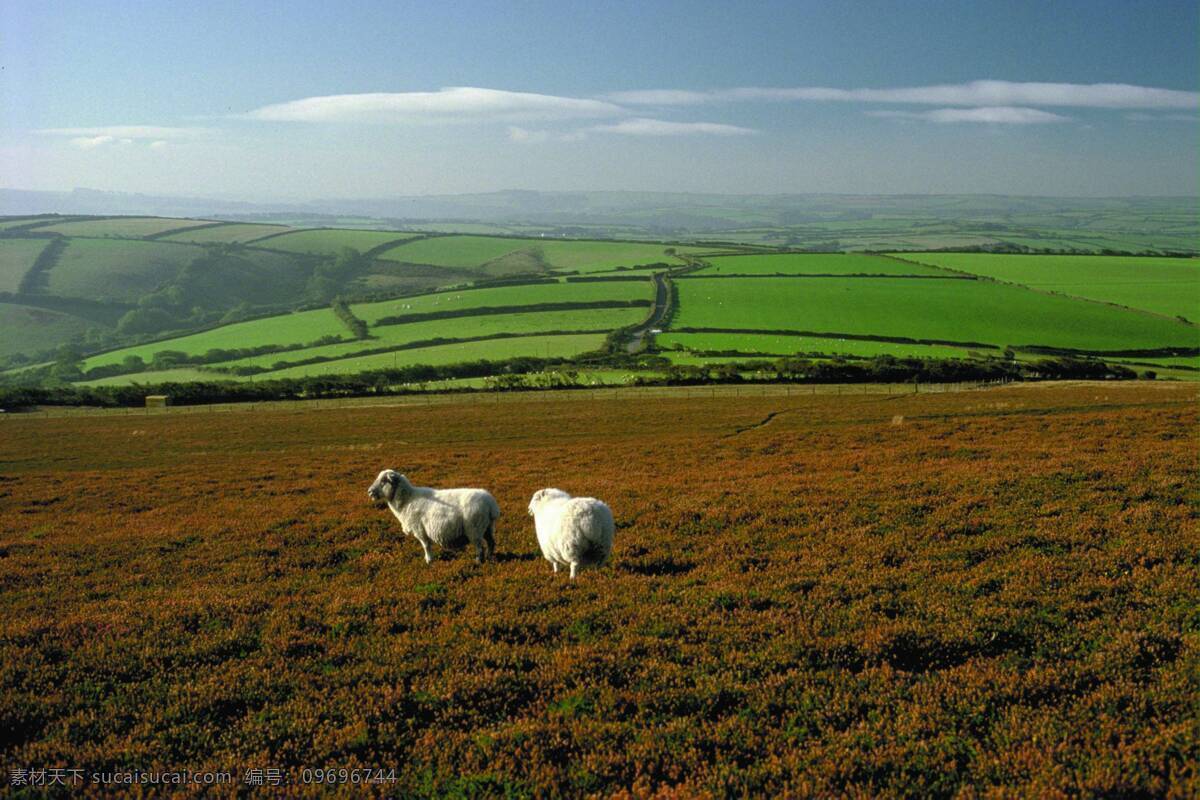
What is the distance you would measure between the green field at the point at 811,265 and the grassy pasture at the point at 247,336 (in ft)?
281

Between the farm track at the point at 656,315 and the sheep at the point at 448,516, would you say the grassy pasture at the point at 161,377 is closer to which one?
the farm track at the point at 656,315

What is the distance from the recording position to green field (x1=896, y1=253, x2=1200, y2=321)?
118 meters

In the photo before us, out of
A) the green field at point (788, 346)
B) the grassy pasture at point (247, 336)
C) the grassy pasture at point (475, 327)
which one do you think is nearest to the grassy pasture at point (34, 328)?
the grassy pasture at point (247, 336)

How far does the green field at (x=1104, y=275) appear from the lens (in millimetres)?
118500

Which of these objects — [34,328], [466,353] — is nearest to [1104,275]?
[466,353]

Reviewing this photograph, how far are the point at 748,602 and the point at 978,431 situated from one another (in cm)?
2727

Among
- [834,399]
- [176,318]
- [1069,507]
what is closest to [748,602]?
[1069,507]

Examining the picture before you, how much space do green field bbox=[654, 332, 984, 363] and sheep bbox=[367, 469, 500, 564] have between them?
79.0m

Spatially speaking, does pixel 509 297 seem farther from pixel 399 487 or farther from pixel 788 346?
pixel 399 487

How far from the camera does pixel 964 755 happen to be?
678 centimetres

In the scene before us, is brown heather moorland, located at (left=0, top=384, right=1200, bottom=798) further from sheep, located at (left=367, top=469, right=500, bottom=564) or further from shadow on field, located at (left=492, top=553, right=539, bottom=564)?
sheep, located at (left=367, top=469, right=500, bottom=564)

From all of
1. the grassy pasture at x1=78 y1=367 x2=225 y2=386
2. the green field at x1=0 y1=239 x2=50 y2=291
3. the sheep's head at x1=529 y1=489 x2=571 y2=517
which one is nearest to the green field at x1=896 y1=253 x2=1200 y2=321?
the sheep's head at x1=529 y1=489 x2=571 y2=517

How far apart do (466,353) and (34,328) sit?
408 ft

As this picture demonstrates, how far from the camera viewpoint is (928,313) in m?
116
